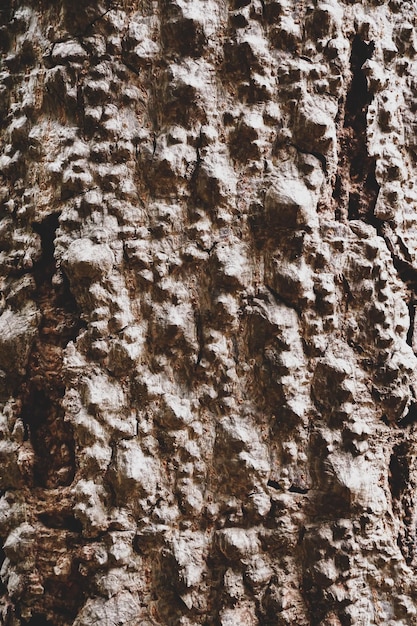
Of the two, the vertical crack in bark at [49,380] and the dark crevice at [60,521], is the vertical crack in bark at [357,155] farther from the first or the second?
the dark crevice at [60,521]

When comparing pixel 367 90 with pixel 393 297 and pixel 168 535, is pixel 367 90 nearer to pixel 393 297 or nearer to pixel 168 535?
pixel 393 297

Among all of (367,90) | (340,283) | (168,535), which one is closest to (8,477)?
(168,535)

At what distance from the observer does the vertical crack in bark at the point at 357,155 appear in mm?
704

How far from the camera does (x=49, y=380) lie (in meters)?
0.68

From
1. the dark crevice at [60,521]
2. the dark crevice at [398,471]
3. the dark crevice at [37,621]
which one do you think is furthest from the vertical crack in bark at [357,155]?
the dark crevice at [37,621]

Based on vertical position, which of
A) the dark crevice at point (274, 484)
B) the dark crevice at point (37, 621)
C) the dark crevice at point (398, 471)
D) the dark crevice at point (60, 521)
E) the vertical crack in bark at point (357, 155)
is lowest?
the dark crevice at point (37, 621)

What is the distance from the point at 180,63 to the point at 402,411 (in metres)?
0.46

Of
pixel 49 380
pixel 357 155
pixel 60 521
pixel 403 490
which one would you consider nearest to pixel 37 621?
pixel 60 521

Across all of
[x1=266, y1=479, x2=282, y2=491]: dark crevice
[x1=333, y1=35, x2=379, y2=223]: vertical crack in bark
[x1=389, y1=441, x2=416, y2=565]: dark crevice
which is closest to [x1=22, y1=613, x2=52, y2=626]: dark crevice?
[x1=266, y1=479, x2=282, y2=491]: dark crevice

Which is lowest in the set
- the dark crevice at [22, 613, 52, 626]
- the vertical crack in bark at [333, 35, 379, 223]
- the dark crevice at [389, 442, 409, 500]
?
the dark crevice at [22, 613, 52, 626]

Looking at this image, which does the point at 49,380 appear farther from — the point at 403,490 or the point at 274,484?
the point at 403,490

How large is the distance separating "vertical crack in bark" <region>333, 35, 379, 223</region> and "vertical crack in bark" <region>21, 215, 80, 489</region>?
1.11 ft

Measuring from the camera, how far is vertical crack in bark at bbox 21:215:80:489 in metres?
0.68

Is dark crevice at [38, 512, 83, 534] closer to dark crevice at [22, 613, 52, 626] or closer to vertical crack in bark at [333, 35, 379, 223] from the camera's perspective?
dark crevice at [22, 613, 52, 626]
